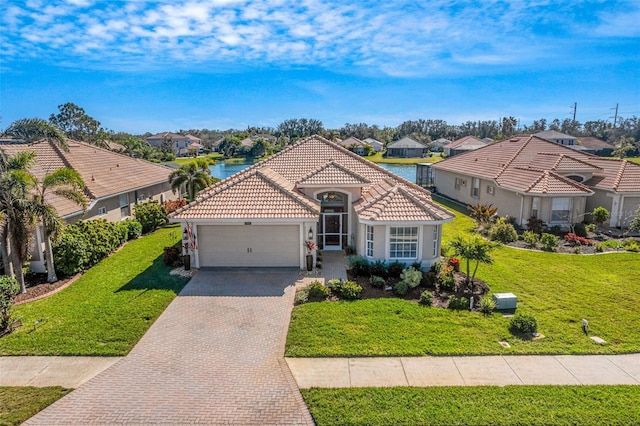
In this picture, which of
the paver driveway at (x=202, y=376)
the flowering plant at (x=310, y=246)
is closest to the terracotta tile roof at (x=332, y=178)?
the flowering plant at (x=310, y=246)

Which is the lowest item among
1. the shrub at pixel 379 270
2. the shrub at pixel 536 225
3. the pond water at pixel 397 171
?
the shrub at pixel 379 270

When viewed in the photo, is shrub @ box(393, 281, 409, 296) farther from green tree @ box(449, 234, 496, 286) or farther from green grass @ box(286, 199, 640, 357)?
green tree @ box(449, 234, 496, 286)

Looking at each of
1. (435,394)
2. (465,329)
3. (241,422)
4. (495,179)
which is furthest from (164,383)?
(495,179)

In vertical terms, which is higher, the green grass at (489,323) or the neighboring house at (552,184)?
the neighboring house at (552,184)

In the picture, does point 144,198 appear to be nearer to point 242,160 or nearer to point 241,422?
point 241,422

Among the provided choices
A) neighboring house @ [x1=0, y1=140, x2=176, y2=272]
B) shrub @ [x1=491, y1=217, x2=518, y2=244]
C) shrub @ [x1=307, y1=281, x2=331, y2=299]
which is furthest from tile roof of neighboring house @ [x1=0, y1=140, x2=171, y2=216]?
shrub @ [x1=491, y1=217, x2=518, y2=244]

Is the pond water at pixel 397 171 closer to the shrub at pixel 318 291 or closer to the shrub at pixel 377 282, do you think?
the shrub at pixel 377 282
